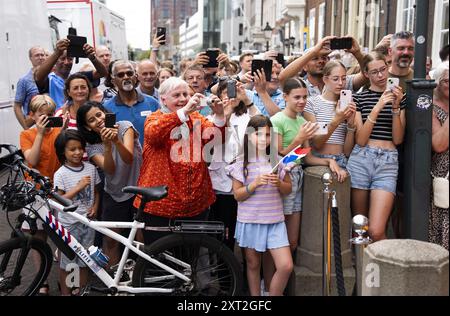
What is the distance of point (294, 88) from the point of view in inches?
175

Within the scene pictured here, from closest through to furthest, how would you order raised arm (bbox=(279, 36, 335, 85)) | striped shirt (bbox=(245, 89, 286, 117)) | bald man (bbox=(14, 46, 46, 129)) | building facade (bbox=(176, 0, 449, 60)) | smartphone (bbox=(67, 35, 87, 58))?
striped shirt (bbox=(245, 89, 286, 117)) < raised arm (bbox=(279, 36, 335, 85)) < smartphone (bbox=(67, 35, 87, 58)) < bald man (bbox=(14, 46, 46, 129)) < building facade (bbox=(176, 0, 449, 60))

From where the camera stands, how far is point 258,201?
4.23 metres

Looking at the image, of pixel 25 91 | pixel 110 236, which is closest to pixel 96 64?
Answer: pixel 25 91

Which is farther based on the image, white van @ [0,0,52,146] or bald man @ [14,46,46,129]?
white van @ [0,0,52,146]

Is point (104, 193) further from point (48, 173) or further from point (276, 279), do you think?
point (276, 279)

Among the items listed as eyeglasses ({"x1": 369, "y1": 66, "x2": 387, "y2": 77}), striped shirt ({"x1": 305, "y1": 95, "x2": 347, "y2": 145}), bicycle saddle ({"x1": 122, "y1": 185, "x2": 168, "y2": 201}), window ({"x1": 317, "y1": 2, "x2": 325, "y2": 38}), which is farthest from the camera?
window ({"x1": 317, "y1": 2, "x2": 325, "y2": 38})

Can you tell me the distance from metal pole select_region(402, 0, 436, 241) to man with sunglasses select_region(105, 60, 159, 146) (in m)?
2.38

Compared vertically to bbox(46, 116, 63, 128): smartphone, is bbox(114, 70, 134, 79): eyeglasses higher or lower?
higher

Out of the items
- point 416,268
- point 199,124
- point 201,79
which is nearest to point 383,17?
point 201,79

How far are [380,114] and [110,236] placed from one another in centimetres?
228

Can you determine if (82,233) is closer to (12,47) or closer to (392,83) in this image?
(392,83)

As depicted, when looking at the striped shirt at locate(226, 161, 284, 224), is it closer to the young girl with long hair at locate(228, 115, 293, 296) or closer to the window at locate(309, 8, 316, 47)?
the young girl with long hair at locate(228, 115, 293, 296)

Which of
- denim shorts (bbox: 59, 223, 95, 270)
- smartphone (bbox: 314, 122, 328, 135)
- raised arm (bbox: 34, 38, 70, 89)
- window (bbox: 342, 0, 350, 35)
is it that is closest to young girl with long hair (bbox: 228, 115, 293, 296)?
smartphone (bbox: 314, 122, 328, 135)

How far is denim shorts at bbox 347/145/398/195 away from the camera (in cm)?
A: 439
